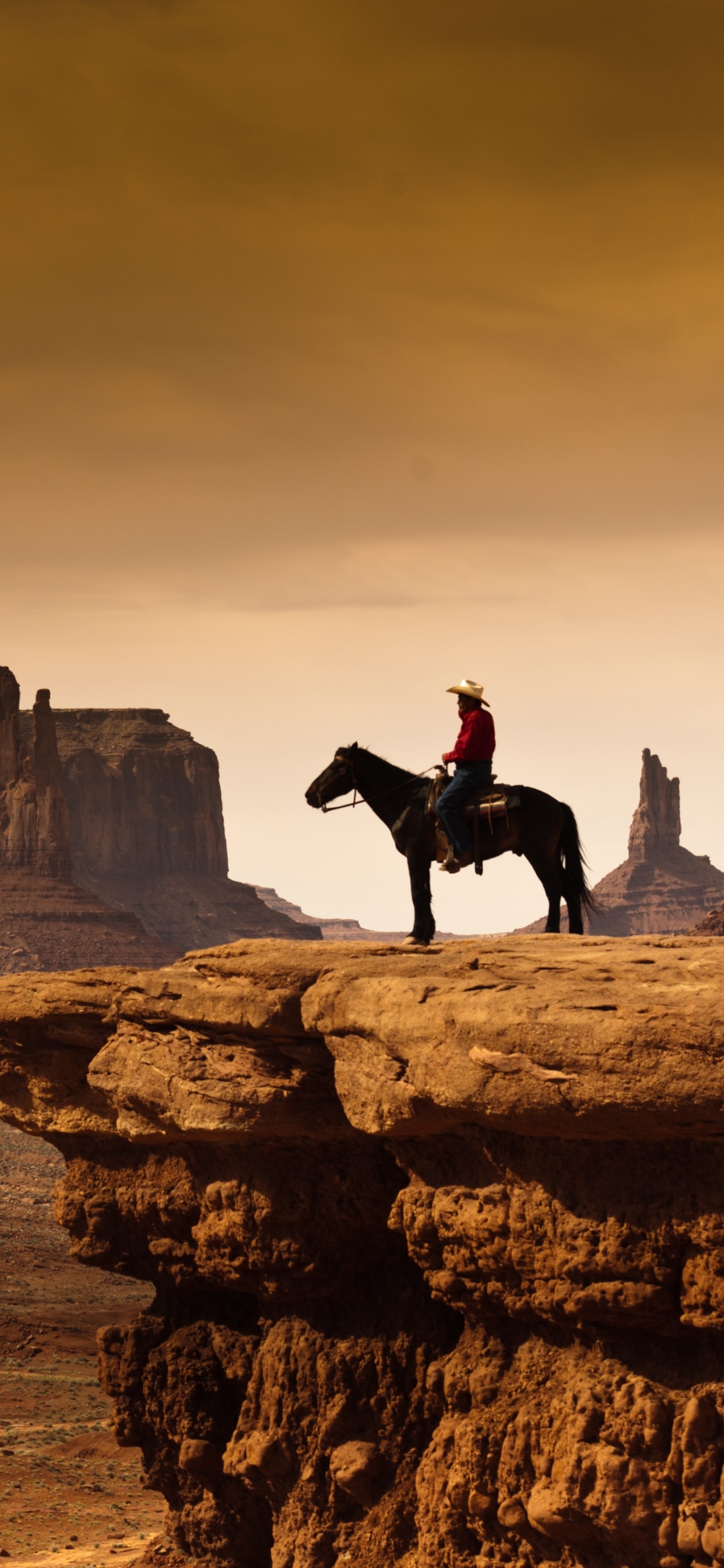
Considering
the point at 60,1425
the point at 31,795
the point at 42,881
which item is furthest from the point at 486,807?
the point at 31,795

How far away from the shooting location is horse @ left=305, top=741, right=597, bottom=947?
15.6 metres

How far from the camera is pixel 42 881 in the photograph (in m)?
170

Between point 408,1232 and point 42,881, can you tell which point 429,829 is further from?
point 42,881

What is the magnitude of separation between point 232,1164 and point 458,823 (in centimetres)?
418

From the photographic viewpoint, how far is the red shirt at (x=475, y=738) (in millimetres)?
15523

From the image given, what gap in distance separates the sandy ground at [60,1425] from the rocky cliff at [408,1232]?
3292 millimetres

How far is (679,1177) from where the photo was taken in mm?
9781

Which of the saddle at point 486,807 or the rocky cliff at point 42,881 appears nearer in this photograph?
the saddle at point 486,807

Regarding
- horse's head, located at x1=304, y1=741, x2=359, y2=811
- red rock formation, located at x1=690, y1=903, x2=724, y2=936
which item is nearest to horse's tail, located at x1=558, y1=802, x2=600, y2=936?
horse's head, located at x1=304, y1=741, x2=359, y2=811

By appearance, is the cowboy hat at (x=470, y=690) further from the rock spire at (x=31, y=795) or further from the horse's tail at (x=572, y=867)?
the rock spire at (x=31, y=795)

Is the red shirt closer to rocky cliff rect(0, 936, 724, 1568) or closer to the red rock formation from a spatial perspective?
rocky cliff rect(0, 936, 724, 1568)

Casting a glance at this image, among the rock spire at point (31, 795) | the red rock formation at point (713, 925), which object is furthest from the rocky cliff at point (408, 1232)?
the rock spire at point (31, 795)

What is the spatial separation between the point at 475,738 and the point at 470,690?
1.66 feet

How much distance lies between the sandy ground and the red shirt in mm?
9315
